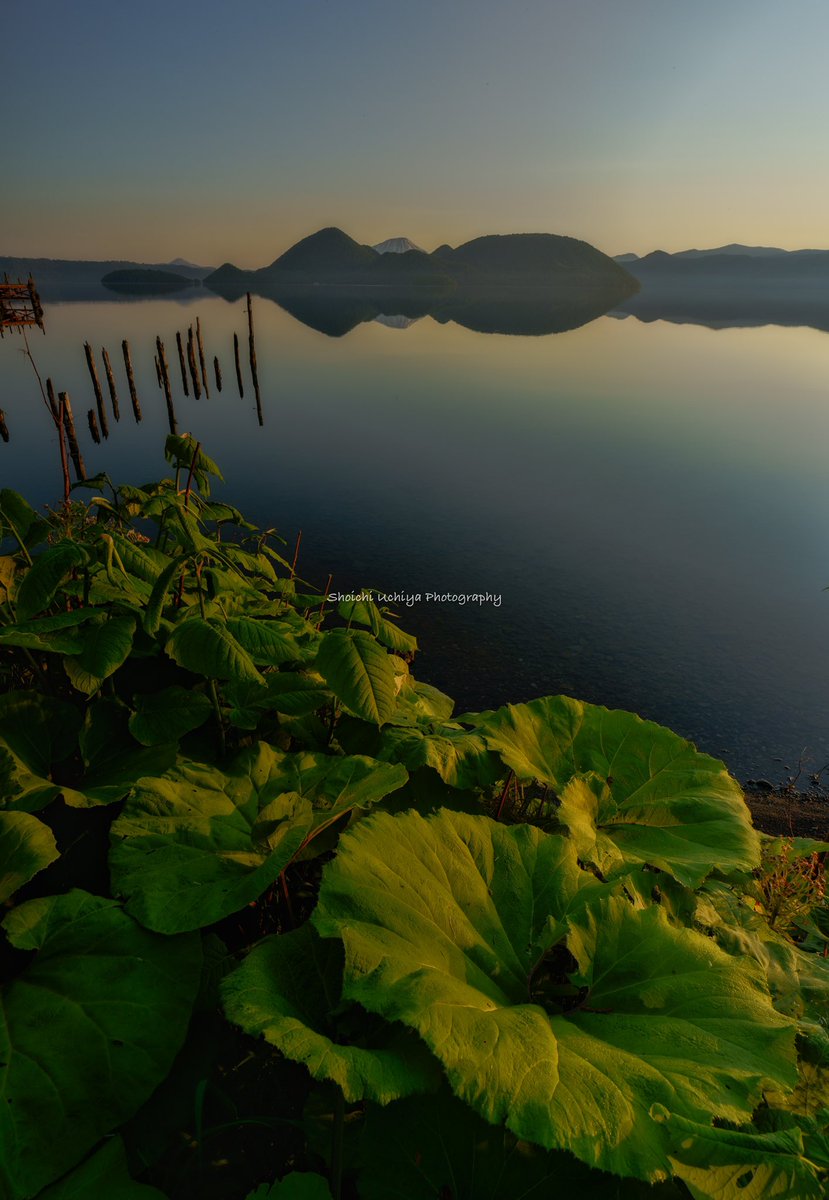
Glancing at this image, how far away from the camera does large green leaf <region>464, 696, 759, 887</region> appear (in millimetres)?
2193

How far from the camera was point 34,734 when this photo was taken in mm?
2477

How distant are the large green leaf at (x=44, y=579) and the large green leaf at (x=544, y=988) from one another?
147 cm

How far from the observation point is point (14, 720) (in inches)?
96.1

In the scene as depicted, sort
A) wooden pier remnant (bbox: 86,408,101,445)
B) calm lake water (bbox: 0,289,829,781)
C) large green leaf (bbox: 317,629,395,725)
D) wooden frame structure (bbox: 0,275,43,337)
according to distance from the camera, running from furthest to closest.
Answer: wooden frame structure (bbox: 0,275,43,337) < wooden pier remnant (bbox: 86,408,101,445) < calm lake water (bbox: 0,289,829,781) < large green leaf (bbox: 317,629,395,725)

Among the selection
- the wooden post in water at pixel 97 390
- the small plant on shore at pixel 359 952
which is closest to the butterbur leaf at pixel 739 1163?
the small plant on shore at pixel 359 952

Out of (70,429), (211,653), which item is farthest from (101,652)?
(70,429)

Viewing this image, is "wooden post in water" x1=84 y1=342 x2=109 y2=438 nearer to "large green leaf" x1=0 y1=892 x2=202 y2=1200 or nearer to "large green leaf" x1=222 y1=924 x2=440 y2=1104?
"large green leaf" x1=0 y1=892 x2=202 y2=1200

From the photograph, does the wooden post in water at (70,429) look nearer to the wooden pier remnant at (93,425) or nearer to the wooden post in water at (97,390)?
the wooden pier remnant at (93,425)

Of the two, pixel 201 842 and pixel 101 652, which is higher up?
pixel 101 652

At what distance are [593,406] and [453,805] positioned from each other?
3546 cm

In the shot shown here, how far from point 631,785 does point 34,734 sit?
247 cm

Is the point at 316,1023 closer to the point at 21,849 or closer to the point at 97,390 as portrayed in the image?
the point at 21,849

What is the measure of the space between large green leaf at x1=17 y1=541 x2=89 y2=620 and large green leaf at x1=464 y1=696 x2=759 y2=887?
5.82 ft

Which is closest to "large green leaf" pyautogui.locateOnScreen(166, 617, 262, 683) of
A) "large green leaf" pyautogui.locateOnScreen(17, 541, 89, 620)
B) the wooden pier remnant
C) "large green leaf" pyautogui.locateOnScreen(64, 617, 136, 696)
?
"large green leaf" pyautogui.locateOnScreen(64, 617, 136, 696)
